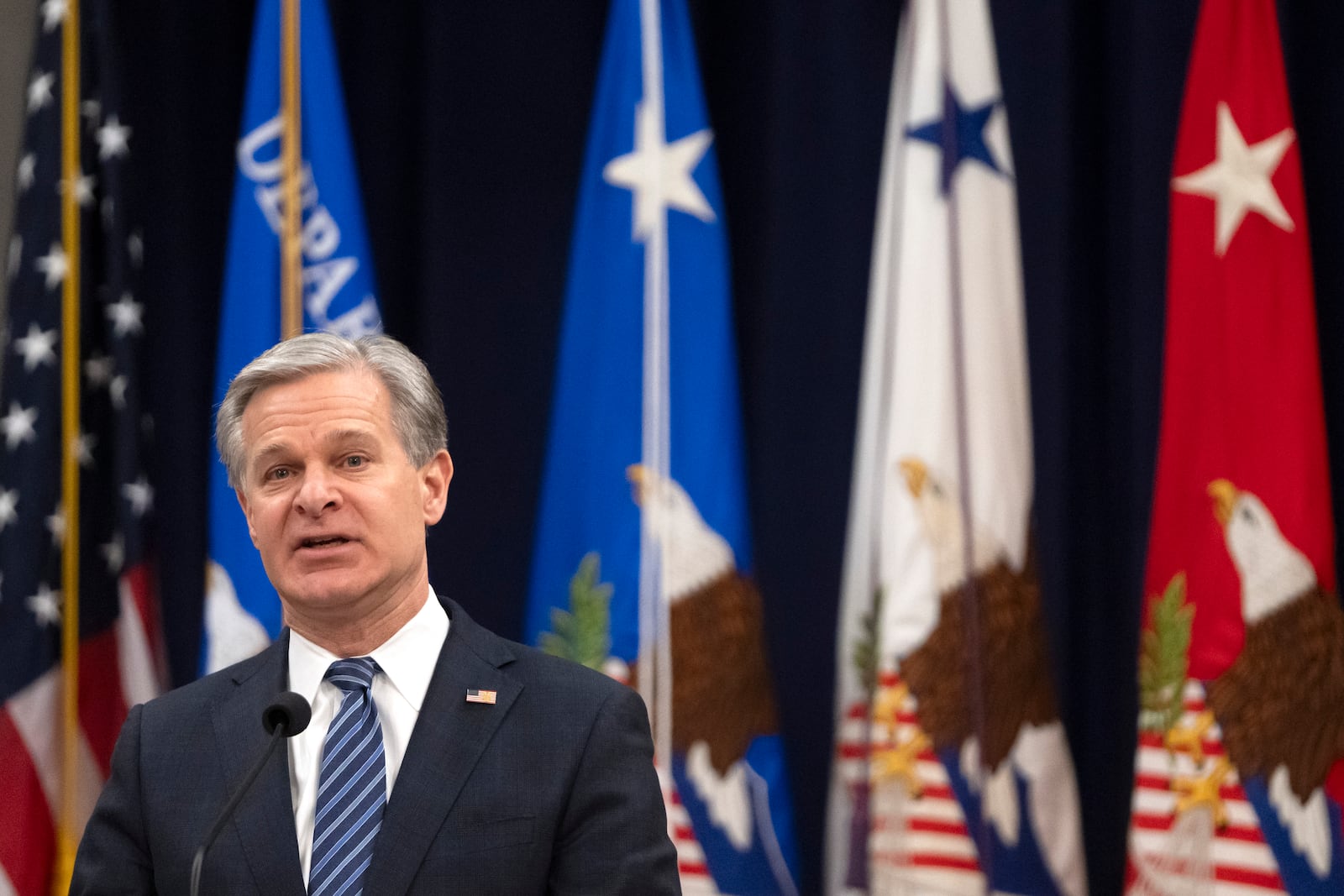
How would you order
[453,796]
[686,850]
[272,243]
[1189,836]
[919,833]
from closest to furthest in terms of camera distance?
[453,796] < [1189,836] < [919,833] < [686,850] < [272,243]

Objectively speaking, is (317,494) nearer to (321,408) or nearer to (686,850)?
(321,408)

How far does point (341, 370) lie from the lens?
174 cm

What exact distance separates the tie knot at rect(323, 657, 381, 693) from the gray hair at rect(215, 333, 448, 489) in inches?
10.3

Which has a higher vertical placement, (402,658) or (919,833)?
(402,658)

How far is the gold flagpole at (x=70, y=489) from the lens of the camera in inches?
144

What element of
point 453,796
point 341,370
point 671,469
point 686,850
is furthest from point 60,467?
point 453,796

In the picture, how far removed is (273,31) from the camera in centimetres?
389

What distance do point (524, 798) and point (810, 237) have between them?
8.01 feet

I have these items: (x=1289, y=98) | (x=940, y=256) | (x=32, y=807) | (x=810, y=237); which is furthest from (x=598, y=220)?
(x=32, y=807)

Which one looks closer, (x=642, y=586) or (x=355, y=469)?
(x=355, y=469)

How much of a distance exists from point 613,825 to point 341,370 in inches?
25.0

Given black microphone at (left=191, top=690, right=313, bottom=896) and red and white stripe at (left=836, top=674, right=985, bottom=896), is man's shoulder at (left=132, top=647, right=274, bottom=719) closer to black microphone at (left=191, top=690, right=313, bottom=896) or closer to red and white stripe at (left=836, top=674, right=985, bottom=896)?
black microphone at (left=191, top=690, right=313, bottom=896)

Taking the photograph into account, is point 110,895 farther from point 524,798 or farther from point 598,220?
point 598,220

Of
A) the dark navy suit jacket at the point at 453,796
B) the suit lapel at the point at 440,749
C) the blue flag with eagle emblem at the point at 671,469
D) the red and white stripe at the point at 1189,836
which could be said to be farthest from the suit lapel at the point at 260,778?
the red and white stripe at the point at 1189,836
